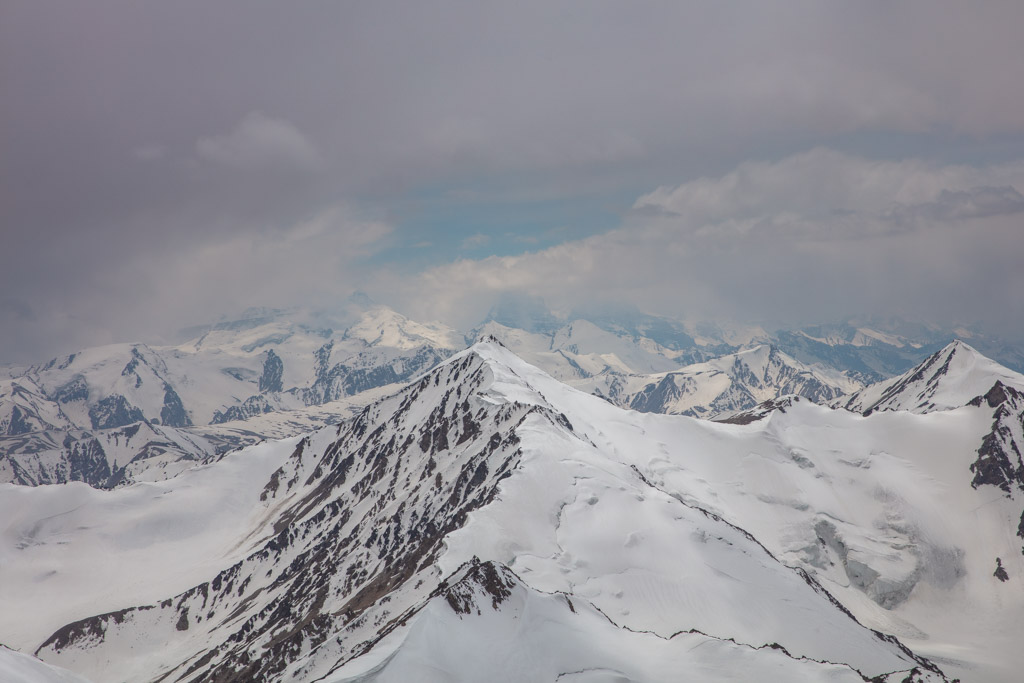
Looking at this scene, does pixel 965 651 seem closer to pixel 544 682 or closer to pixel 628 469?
pixel 628 469

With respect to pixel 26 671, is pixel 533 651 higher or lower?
lower

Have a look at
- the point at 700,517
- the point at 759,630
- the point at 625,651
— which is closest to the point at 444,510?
the point at 700,517

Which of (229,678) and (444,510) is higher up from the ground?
(444,510)

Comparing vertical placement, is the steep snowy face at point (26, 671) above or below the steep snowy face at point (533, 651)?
above

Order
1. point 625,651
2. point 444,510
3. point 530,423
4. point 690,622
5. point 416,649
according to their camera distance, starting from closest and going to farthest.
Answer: point 416,649, point 625,651, point 690,622, point 444,510, point 530,423

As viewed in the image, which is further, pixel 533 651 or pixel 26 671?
pixel 533 651

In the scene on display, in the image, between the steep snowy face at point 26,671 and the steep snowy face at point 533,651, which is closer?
the steep snowy face at point 26,671

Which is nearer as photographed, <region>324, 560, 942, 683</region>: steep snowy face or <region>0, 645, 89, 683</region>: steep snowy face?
<region>0, 645, 89, 683</region>: steep snowy face

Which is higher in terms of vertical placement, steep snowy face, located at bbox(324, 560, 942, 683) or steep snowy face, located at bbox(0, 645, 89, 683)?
steep snowy face, located at bbox(0, 645, 89, 683)

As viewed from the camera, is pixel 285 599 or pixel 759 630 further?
pixel 285 599

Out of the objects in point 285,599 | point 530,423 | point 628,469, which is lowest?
point 285,599

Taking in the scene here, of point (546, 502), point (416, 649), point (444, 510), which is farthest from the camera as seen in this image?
point (444, 510)
